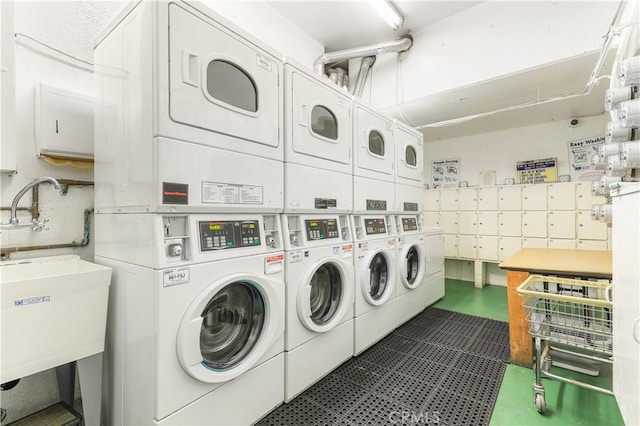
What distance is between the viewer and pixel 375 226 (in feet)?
9.54

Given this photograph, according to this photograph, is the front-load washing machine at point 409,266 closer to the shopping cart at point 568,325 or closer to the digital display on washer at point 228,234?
the shopping cart at point 568,325

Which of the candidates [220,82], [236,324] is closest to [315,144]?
[220,82]

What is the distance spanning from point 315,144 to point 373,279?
154 centimetres

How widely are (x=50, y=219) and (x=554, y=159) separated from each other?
6426mm

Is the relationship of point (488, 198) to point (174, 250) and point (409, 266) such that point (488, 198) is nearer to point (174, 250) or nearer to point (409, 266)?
point (409, 266)

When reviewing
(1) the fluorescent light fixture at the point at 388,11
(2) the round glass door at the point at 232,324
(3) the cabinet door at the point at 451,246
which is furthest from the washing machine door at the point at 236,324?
(3) the cabinet door at the point at 451,246

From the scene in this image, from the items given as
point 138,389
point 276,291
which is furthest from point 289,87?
point 138,389

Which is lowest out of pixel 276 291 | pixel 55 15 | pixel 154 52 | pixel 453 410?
pixel 453 410

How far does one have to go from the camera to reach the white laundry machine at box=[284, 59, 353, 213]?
2021mm

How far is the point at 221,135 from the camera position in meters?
1.60

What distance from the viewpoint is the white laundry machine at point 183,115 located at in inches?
54.9

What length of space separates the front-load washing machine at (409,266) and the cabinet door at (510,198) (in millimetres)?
2041

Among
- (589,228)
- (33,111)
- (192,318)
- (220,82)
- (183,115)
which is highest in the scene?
(220,82)

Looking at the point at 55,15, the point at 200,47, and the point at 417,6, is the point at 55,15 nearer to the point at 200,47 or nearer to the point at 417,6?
the point at 200,47
